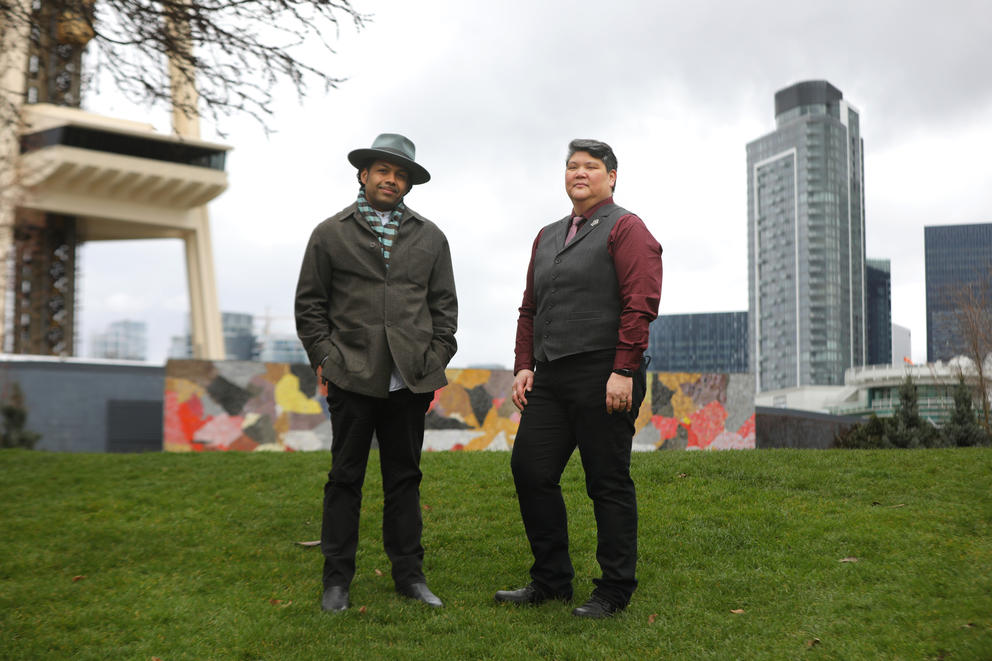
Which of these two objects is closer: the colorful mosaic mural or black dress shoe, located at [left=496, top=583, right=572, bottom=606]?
black dress shoe, located at [left=496, top=583, right=572, bottom=606]

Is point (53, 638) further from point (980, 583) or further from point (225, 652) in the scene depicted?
point (980, 583)

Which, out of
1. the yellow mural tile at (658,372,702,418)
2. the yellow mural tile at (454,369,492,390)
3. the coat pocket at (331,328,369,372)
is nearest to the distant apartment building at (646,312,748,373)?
the yellow mural tile at (658,372,702,418)

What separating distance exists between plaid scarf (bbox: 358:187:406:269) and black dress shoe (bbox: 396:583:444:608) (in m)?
1.79

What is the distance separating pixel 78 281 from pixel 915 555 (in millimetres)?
36691

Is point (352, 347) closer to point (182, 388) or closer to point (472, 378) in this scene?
point (182, 388)

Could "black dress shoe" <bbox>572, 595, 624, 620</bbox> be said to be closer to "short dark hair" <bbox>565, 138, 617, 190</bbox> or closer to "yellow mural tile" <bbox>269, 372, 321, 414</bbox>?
"short dark hair" <bbox>565, 138, 617, 190</bbox>

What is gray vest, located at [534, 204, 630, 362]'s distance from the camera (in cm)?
448

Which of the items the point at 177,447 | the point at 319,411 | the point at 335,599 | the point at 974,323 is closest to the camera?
the point at 335,599

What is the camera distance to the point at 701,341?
196 meters

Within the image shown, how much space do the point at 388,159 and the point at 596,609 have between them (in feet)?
8.75

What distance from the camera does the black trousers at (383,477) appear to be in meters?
4.67

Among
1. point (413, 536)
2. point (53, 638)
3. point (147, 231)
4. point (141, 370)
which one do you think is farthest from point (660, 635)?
point (147, 231)

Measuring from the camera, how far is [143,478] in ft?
30.1

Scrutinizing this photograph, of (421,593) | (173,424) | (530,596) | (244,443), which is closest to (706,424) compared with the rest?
(244,443)
